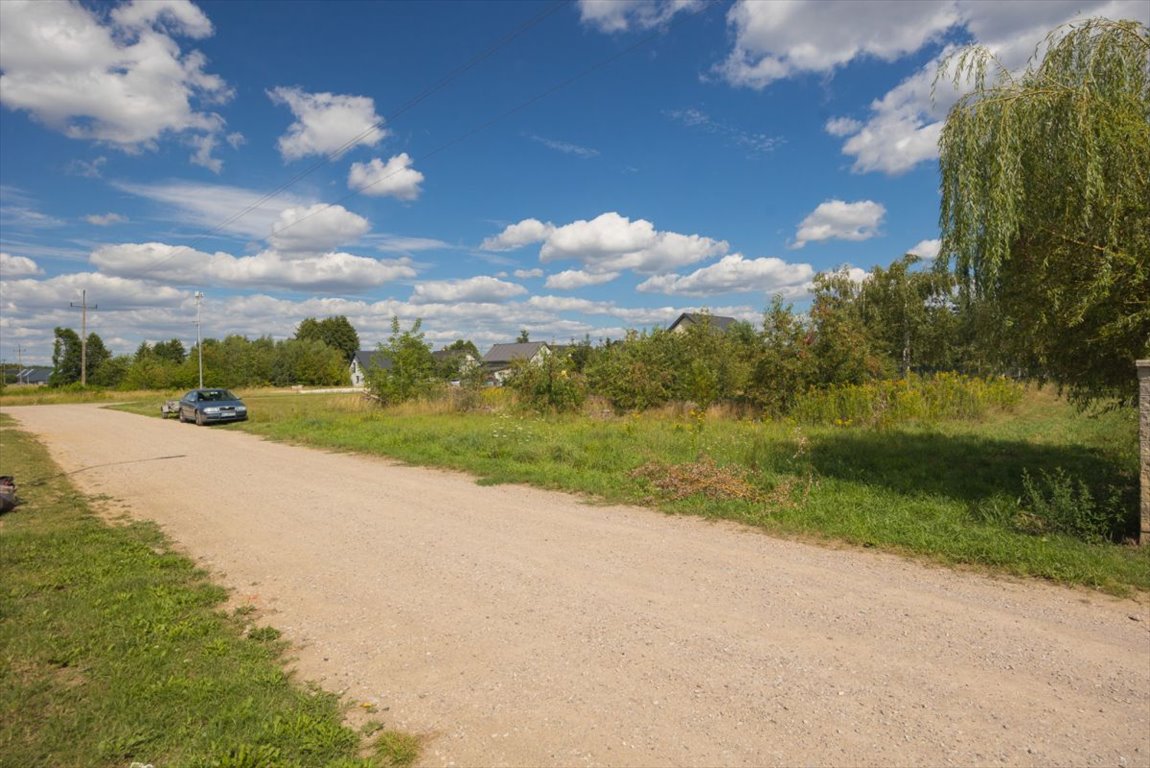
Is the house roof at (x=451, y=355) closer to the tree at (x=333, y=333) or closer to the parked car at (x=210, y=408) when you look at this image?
the parked car at (x=210, y=408)

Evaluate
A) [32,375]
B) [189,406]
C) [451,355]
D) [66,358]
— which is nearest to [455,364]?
[451,355]

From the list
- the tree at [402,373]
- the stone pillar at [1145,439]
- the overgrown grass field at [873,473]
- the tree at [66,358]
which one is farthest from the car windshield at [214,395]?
the tree at [66,358]

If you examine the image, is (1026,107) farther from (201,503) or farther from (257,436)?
(257,436)

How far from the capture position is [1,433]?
22141 millimetres

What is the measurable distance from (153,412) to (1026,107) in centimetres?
3824

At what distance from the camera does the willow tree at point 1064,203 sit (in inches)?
251

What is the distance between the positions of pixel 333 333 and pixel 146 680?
116548 millimetres

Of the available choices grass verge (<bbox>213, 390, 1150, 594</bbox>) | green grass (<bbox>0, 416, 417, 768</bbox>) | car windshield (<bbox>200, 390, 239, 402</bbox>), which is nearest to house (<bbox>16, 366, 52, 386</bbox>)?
car windshield (<bbox>200, 390, 239, 402</bbox>)

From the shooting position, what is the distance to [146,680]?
12.1 ft

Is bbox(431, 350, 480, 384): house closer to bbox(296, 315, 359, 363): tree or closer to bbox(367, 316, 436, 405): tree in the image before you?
bbox(367, 316, 436, 405): tree

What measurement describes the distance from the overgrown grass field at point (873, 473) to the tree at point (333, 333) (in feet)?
329

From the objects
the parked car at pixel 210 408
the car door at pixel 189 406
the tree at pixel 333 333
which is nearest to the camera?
the parked car at pixel 210 408

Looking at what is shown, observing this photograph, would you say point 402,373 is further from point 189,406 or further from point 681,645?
point 681,645

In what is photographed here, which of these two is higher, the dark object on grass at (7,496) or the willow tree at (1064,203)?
the willow tree at (1064,203)
